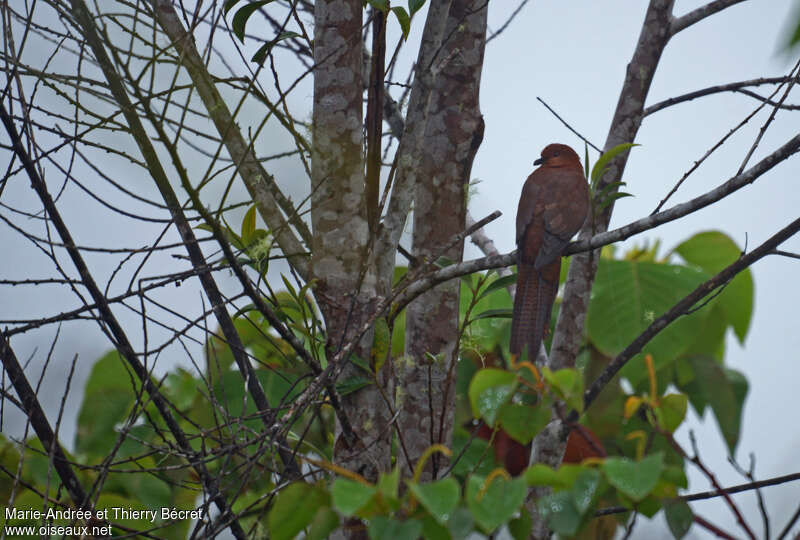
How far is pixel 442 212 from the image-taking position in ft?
5.52

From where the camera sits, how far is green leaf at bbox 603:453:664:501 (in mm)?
740

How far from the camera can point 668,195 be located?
1.41 m

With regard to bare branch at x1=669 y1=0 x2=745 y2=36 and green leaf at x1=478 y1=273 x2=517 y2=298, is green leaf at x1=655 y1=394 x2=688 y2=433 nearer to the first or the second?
green leaf at x1=478 y1=273 x2=517 y2=298

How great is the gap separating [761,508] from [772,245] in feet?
1.71

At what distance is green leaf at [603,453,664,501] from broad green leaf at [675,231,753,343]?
221cm

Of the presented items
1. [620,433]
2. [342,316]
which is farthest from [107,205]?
[620,433]

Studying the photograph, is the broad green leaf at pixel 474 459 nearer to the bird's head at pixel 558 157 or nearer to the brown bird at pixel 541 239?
the brown bird at pixel 541 239

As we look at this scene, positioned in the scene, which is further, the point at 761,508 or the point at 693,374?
the point at 693,374

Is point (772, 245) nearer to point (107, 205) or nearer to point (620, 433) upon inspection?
point (107, 205)

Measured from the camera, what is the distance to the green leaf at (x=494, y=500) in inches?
29.8

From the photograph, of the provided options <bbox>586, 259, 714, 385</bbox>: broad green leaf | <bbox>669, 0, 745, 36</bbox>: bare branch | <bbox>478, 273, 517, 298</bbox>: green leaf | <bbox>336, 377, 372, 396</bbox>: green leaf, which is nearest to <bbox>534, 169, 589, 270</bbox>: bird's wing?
<bbox>478, 273, 517, 298</bbox>: green leaf

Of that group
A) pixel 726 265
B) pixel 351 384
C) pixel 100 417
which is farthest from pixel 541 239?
pixel 100 417

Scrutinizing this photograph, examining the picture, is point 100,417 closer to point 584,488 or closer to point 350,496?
point 350,496

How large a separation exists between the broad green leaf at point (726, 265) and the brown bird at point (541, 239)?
1188 mm
